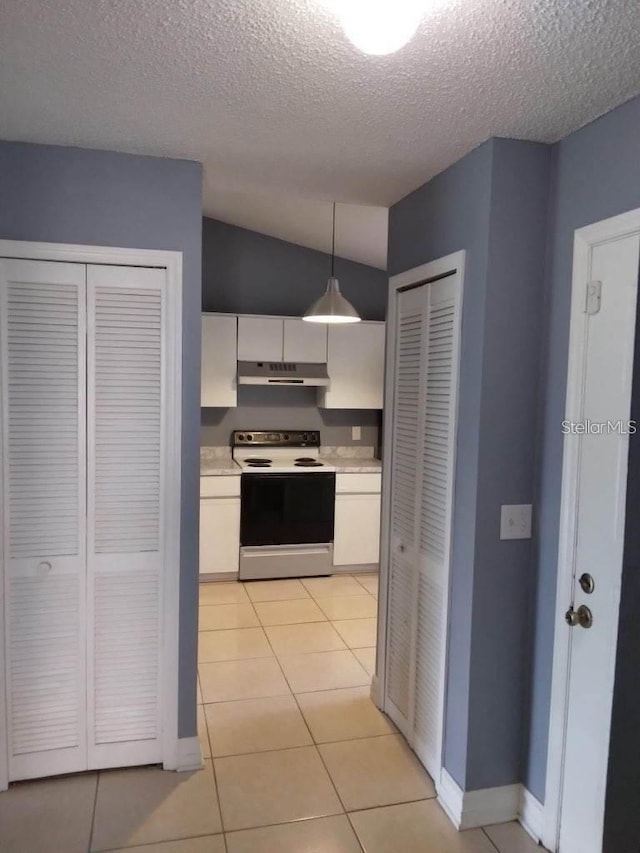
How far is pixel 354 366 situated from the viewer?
17.5 ft

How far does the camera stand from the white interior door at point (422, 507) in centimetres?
249

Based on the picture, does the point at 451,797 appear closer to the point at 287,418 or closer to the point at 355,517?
the point at 355,517

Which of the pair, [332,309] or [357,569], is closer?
[332,309]

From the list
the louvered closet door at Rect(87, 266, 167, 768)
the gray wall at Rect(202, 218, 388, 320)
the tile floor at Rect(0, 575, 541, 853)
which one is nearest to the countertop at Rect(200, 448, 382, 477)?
the gray wall at Rect(202, 218, 388, 320)

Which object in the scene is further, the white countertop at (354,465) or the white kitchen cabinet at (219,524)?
the white countertop at (354,465)

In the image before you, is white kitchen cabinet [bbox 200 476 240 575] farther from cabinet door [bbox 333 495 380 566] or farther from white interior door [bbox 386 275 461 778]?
white interior door [bbox 386 275 461 778]

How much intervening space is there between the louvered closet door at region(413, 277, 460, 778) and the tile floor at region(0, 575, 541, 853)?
265 mm

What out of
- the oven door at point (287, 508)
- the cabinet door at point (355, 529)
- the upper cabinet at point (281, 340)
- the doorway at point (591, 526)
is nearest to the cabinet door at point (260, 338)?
the upper cabinet at point (281, 340)

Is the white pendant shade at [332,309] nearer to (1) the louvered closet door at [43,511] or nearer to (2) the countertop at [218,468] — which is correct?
(2) the countertop at [218,468]

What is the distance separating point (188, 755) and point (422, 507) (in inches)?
55.6

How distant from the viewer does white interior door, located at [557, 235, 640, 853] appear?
6.27ft

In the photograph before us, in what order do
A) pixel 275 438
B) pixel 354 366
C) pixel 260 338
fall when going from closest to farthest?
1. pixel 260 338
2. pixel 354 366
3. pixel 275 438

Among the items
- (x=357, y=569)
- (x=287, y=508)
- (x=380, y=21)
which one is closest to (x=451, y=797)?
(x=380, y=21)

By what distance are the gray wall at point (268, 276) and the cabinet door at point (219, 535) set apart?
166 centimetres
